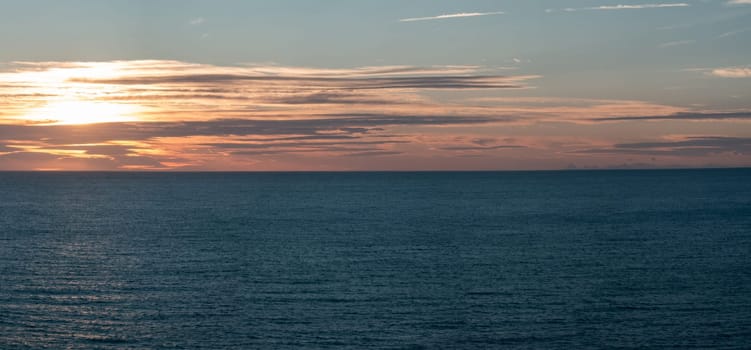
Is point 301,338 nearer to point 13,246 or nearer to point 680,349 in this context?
point 680,349

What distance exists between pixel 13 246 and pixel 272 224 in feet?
157

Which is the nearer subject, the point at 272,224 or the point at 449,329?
the point at 449,329

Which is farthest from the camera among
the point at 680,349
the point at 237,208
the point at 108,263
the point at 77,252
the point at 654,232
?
the point at 237,208

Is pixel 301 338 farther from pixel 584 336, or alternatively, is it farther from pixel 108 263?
pixel 108 263

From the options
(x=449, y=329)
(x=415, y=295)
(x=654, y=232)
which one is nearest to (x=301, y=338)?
(x=449, y=329)

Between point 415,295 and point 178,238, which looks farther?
point 178,238

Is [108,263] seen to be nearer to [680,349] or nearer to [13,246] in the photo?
[13,246]

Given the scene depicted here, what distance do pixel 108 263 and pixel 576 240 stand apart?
64766mm

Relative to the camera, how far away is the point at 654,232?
129 metres

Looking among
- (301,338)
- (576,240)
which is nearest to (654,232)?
(576,240)

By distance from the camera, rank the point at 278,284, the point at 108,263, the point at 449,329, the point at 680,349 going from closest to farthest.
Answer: the point at 680,349, the point at 449,329, the point at 278,284, the point at 108,263

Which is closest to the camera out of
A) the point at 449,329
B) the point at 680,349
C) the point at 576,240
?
the point at 680,349

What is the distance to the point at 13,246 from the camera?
368 feet

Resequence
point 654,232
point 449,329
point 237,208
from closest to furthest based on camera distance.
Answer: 1. point 449,329
2. point 654,232
3. point 237,208
